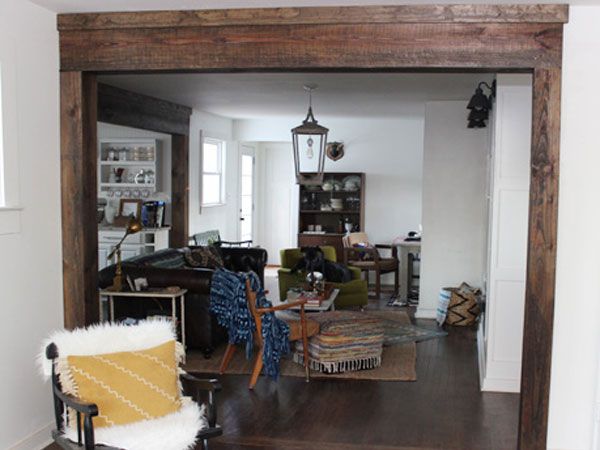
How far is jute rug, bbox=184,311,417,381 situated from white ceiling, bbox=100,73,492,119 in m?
2.39

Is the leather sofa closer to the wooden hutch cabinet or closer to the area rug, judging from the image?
the area rug

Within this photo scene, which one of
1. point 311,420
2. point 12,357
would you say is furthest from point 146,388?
point 311,420

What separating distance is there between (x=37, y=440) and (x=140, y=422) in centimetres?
109

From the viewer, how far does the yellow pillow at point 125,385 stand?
2.91m

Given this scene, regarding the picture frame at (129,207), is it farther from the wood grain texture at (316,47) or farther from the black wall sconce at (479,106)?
the wood grain texture at (316,47)

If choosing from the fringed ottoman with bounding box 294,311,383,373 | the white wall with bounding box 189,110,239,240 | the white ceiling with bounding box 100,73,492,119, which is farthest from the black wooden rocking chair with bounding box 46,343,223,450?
the white wall with bounding box 189,110,239,240

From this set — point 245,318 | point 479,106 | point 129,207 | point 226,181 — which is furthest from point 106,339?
point 226,181

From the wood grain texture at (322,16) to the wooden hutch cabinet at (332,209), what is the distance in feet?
21.8

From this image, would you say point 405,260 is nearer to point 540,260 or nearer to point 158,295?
point 158,295

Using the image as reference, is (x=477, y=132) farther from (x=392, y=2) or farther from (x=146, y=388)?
(x=146, y=388)

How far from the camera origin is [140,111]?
287 inches

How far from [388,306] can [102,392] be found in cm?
575

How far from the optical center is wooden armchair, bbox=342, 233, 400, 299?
8953 mm

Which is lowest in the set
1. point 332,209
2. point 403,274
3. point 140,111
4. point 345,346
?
point 345,346
